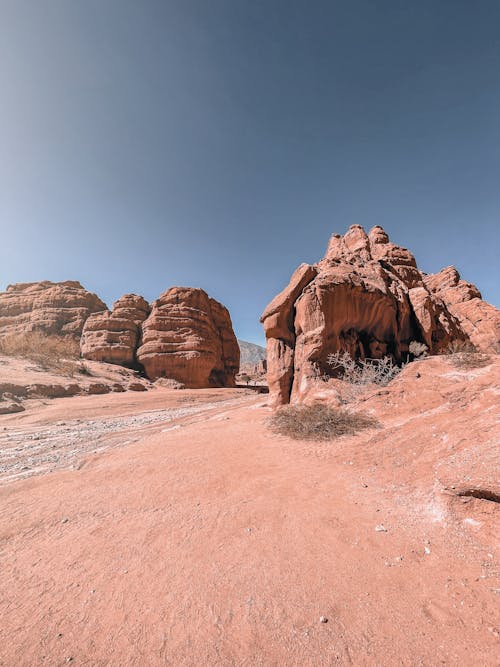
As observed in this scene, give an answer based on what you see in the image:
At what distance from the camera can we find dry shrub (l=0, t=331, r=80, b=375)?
1964cm

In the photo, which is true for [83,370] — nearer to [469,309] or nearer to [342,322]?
[342,322]

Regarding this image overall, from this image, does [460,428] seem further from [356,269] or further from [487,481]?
[356,269]

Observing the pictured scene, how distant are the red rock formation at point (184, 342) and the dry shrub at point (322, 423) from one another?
66.8 feet

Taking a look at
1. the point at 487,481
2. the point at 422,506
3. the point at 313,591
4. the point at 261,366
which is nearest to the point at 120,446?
the point at 313,591

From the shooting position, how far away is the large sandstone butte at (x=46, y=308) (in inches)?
1085

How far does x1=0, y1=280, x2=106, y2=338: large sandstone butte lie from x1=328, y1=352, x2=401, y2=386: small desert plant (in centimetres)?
→ 2923

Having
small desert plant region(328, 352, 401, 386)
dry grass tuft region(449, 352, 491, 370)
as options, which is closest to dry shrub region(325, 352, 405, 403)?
small desert plant region(328, 352, 401, 386)

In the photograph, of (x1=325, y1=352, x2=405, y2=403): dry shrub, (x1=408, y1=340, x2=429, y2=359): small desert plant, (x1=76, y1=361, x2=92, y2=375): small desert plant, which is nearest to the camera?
(x1=325, y1=352, x2=405, y2=403): dry shrub

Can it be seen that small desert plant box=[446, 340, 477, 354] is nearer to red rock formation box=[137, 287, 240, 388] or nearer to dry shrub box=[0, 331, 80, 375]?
red rock formation box=[137, 287, 240, 388]

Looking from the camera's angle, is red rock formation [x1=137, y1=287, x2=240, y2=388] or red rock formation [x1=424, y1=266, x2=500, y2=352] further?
red rock formation [x1=137, y1=287, x2=240, y2=388]

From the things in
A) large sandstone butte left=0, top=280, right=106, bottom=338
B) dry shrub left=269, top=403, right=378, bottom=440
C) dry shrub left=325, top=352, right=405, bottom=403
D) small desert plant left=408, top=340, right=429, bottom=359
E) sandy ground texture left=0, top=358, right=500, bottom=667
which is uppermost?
large sandstone butte left=0, top=280, right=106, bottom=338

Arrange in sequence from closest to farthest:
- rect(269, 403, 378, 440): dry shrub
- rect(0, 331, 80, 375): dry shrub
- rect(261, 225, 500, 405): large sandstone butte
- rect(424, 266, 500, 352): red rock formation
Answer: rect(269, 403, 378, 440): dry shrub → rect(261, 225, 500, 405): large sandstone butte → rect(424, 266, 500, 352): red rock formation → rect(0, 331, 80, 375): dry shrub

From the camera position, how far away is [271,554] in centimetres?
244

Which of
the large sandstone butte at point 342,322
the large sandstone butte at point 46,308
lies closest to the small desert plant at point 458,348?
the large sandstone butte at point 342,322
